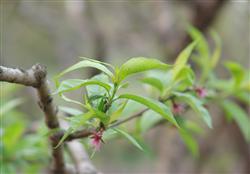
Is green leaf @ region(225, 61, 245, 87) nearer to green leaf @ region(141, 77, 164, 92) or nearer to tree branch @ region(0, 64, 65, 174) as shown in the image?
green leaf @ region(141, 77, 164, 92)

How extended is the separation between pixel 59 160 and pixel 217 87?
0.99 feet

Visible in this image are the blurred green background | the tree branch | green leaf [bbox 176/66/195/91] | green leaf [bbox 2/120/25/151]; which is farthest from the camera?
the blurred green background

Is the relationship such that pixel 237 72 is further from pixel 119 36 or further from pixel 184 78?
pixel 119 36

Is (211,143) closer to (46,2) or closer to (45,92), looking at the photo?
(46,2)

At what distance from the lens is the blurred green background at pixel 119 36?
1536mm

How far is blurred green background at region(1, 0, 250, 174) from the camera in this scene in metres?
1.54

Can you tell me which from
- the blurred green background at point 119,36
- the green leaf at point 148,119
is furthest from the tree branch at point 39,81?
the blurred green background at point 119,36

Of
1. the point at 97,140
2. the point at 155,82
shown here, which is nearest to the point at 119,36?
the point at 155,82

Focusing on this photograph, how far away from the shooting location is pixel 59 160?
0.51m

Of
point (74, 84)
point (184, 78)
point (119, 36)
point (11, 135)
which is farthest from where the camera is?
point (119, 36)

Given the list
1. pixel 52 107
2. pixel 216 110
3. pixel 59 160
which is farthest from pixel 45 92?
pixel 216 110

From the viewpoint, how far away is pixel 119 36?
5.77 ft

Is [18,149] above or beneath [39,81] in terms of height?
beneath

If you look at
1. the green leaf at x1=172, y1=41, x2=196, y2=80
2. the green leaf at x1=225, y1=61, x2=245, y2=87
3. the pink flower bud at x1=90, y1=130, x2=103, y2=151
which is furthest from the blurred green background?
the pink flower bud at x1=90, y1=130, x2=103, y2=151
